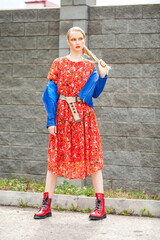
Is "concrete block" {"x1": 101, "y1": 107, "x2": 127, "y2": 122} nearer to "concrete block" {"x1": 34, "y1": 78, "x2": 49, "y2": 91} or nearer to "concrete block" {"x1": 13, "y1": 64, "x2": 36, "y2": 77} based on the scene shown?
"concrete block" {"x1": 34, "y1": 78, "x2": 49, "y2": 91}

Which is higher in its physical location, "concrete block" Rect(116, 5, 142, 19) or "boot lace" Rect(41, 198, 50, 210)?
"concrete block" Rect(116, 5, 142, 19)

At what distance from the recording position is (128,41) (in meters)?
6.13

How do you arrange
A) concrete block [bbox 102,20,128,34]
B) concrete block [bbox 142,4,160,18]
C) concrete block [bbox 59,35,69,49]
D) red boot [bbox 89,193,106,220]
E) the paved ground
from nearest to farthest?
the paved ground < red boot [bbox 89,193,106,220] < concrete block [bbox 142,4,160,18] < concrete block [bbox 102,20,128,34] < concrete block [bbox 59,35,69,49]

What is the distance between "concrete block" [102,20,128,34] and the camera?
6.14 meters

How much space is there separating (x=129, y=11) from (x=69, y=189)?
2739mm

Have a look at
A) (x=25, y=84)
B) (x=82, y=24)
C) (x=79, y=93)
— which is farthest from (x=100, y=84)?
(x=25, y=84)

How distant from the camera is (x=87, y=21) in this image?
20.5 feet

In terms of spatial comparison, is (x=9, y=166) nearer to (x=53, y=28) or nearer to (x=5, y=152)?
(x=5, y=152)

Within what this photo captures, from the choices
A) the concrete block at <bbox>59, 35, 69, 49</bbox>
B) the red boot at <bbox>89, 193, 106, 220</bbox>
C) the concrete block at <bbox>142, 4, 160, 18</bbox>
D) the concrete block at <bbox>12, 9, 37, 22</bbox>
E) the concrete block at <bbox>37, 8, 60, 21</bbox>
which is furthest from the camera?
the concrete block at <bbox>12, 9, 37, 22</bbox>

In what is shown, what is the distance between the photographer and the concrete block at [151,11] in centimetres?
603

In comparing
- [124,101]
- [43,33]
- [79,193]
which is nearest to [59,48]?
[43,33]

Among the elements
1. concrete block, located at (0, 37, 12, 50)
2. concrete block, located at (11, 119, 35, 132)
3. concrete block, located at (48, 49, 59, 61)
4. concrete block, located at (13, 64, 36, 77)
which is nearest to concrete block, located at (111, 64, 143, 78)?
concrete block, located at (48, 49, 59, 61)

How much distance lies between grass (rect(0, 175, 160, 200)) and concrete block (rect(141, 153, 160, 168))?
Answer: 0.41 m

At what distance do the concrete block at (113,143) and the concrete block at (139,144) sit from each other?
7cm
